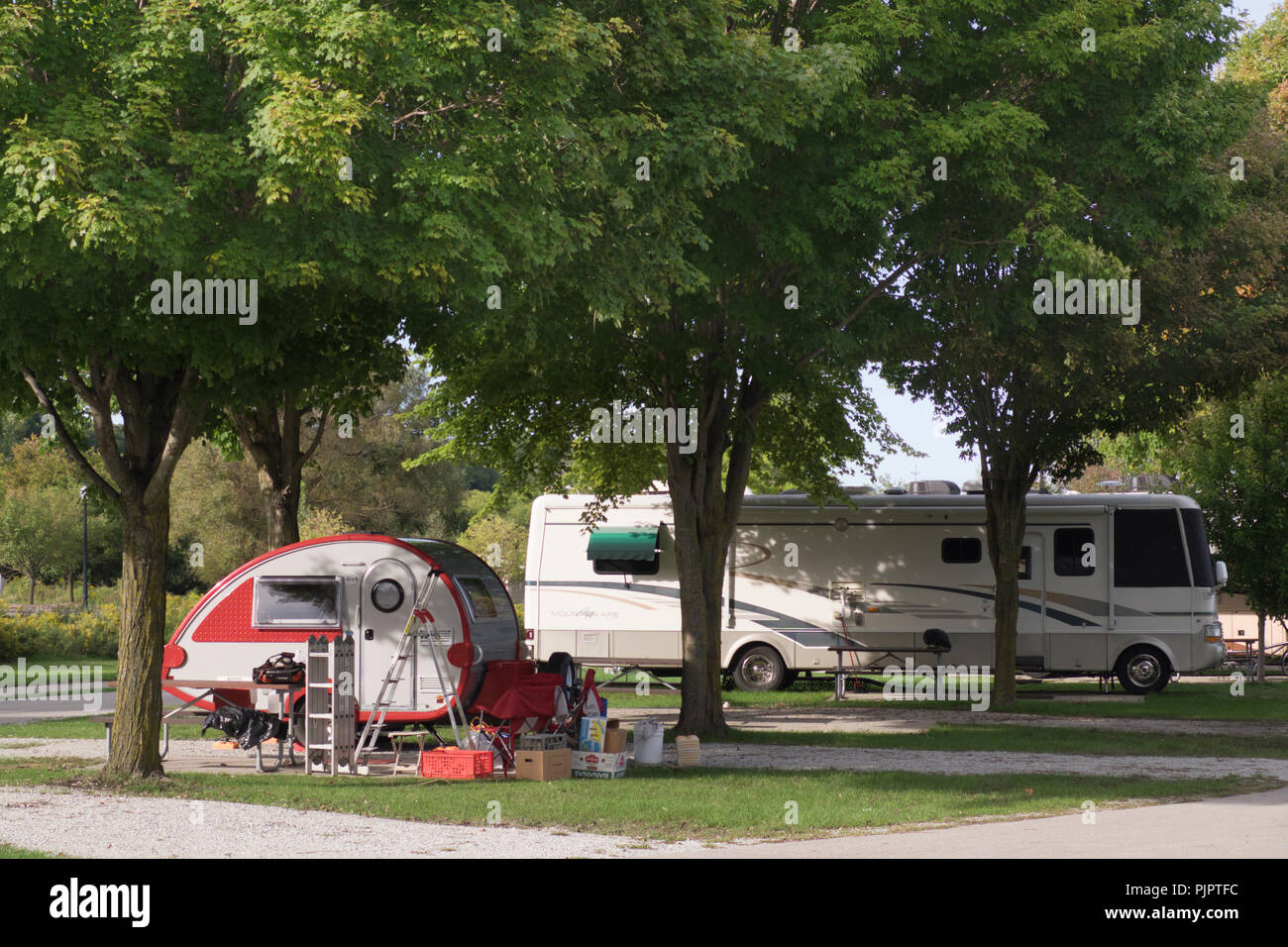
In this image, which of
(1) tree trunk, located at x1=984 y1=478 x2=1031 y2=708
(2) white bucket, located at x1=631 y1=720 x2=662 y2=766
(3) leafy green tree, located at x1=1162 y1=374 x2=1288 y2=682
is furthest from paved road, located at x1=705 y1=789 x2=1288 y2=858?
(3) leafy green tree, located at x1=1162 y1=374 x2=1288 y2=682

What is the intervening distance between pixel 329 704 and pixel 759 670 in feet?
40.1

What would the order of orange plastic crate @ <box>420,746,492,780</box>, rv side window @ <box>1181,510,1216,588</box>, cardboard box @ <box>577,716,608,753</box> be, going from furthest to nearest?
rv side window @ <box>1181,510,1216,588</box> → cardboard box @ <box>577,716,608,753</box> → orange plastic crate @ <box>420,746,492,780</box>

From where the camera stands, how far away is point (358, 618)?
49.6 feet

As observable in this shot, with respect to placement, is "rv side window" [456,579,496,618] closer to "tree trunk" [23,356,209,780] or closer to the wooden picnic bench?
"tree trunk" [23,356,209,780]

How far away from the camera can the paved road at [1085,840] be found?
8.73 metres

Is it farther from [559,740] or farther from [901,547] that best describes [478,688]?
[901,547]

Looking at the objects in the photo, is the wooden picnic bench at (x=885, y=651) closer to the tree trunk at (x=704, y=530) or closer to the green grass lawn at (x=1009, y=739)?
the green grass lawn at (x=1009, y=739)

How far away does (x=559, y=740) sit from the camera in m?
13.4

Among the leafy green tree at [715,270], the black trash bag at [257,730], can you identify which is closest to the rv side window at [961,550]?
the leafy green tree at [715,270]

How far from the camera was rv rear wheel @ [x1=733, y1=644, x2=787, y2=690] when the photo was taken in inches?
961

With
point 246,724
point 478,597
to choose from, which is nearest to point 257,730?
point 246,724

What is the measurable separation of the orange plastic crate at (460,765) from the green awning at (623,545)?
449 inches

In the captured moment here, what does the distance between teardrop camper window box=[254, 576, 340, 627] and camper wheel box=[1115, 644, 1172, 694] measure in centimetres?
1415

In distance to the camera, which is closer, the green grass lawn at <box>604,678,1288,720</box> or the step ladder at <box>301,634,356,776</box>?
the step ladder at <box>301,634,356,776</box>
